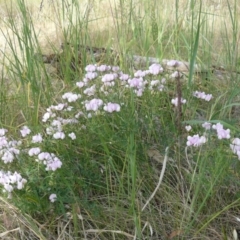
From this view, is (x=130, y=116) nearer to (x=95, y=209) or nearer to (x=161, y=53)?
(x=95, y=209)

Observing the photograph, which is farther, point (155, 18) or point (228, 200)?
point (155, 18)

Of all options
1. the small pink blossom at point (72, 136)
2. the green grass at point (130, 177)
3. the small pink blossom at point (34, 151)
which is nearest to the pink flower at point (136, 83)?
the green grass at point (130, 177)

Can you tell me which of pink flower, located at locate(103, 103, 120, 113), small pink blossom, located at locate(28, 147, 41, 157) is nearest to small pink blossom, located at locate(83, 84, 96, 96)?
pink flower, located at locate(103, 103, 120, 113)

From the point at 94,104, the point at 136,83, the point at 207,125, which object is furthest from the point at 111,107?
the point at 207,125

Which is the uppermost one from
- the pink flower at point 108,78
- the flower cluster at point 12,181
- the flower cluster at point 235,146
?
the pink flower at point 108,78

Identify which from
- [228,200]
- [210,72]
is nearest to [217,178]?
[228,200]

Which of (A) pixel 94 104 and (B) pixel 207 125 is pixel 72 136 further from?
(B) pixel 207 125

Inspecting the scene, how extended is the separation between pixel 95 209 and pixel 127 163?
171mm

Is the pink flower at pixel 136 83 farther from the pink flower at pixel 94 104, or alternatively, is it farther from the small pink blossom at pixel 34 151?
the small pink blossom at pixel 34 151

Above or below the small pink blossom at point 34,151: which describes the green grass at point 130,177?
below

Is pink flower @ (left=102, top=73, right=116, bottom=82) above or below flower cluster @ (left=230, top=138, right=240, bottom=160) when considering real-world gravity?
above

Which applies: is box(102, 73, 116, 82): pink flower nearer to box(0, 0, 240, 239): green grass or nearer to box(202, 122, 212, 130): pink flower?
box(0, 0, 240, 239): green grass

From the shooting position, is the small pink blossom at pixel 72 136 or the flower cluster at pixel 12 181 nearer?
the flower cluster at pixel 12 181

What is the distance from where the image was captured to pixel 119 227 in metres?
1.32
